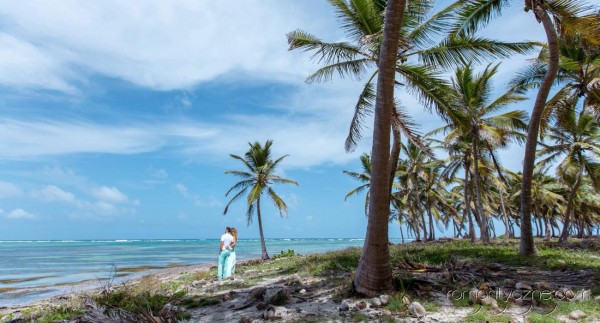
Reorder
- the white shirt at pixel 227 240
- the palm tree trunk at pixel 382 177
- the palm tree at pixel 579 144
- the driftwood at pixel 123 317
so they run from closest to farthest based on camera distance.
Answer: the driftwood at pixel 123 317, the palm tree trunk at pixel 382 177, the white shirt at pixel 227 240, the palm tree at pixel 579 144

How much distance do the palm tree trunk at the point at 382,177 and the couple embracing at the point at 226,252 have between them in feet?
23.7

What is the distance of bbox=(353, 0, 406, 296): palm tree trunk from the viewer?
6.52m

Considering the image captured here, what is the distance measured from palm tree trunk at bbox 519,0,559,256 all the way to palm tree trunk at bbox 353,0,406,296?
6.21 metres

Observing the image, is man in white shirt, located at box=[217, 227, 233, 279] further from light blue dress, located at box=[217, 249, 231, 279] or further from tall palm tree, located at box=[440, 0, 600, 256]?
tall palm tree, located at box=[440, 0, 600, 256]

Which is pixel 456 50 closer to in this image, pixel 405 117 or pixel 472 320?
pixel 405 117

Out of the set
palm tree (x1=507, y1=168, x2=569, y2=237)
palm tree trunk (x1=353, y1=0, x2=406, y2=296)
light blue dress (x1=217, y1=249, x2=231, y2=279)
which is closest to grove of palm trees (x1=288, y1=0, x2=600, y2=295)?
palm tree trunk (x1=353, y1=0, x2=406, y2=296)

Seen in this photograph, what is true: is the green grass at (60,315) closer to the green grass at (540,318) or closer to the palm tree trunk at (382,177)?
the palm tree trunk at (382,177)

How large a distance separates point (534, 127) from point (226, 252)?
Answer: 10.3 metres

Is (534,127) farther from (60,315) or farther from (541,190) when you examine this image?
(541,190)

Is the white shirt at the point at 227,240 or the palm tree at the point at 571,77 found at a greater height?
the palm tree at the point at 571,77

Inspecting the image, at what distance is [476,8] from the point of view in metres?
11.2

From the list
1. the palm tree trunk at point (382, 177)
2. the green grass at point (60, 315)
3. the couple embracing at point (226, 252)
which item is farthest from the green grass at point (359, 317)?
the couple embracing at point (226, 252)

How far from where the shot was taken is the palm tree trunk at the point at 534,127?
1037 cm

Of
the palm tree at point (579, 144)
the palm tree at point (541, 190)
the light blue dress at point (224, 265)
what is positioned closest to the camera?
the light blue dress at point (224, 265)
